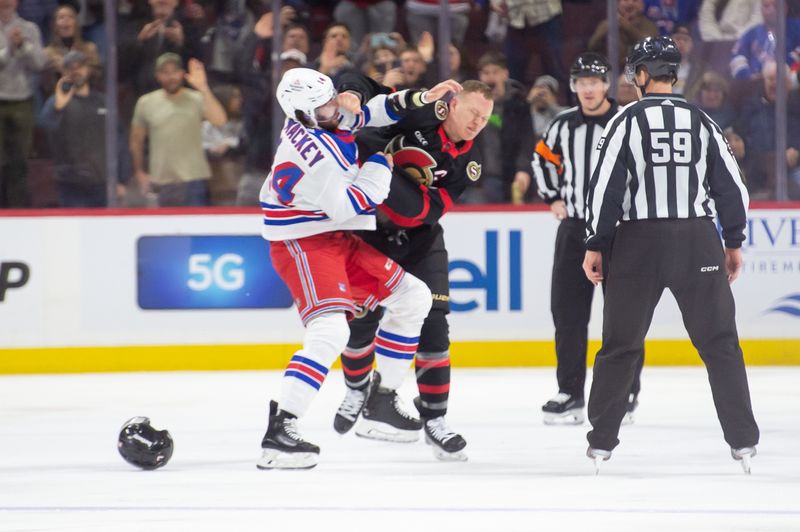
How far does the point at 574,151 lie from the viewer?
5.51 meters

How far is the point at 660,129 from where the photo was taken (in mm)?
4117

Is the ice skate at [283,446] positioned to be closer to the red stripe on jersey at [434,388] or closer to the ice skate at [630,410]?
the red stripe on jersey at [434,388]

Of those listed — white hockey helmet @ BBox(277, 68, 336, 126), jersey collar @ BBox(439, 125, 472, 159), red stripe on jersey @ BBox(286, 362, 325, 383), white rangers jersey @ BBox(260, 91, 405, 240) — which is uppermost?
white hockey helmet @ BBox(277, 68, 336, 126)

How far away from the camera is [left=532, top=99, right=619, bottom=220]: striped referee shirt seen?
5480mm

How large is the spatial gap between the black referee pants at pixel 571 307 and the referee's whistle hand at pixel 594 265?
4.24ft

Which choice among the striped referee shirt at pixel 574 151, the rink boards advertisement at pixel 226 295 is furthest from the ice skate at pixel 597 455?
the rink boards advertisement at pixel 226 295

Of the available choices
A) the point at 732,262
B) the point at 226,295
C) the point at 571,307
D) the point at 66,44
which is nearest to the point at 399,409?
the point at 571,307

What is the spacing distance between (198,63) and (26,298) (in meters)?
1.53

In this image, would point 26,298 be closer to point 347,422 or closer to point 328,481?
point 347,422

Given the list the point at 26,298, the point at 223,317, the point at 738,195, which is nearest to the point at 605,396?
the point at 738,195

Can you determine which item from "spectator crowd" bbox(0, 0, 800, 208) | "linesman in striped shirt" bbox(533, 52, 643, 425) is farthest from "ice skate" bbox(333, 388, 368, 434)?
"spectator crowd" bbox(0, 0, 800, 208)

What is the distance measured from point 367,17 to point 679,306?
397 centimetres

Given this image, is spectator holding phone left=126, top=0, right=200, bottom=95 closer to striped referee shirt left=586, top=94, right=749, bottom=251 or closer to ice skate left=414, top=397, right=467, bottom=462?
ice skate left=414, top=397, right=467, bottom=462

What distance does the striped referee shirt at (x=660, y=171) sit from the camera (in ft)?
13.5
